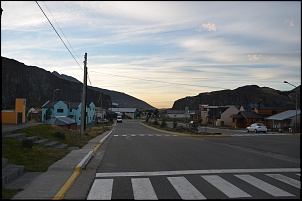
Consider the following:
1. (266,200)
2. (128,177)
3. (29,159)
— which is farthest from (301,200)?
(29,159)

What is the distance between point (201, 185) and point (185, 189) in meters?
0.66

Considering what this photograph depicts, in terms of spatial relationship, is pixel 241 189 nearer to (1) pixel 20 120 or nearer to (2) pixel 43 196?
(2) pixel 43 196

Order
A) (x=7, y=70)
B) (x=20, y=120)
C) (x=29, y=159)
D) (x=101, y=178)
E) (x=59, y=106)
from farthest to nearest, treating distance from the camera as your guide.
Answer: (x=7, y=70)
(x=59, y=106)
(x=20, y=120)
(x=29, y=159)
(x=101, y=178)

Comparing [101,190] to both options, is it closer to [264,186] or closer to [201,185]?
[201,185]

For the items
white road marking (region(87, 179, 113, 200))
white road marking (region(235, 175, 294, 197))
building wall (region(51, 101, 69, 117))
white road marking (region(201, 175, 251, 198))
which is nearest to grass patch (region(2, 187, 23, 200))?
white road marking (region(87, 179, 113, 200))

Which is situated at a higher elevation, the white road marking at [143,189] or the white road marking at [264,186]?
the white road marking at [264,186]

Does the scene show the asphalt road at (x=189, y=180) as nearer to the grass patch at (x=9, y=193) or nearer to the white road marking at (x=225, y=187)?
the white road marking at (x=225, y=187)

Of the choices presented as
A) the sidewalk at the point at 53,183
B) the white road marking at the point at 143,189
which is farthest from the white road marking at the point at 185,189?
the sidewalk at the point at 53,183

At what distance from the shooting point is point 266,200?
7203 mm

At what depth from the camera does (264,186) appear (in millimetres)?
8625

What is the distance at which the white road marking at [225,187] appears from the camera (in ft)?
25.4

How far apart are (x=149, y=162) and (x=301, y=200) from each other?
7039 millimetres

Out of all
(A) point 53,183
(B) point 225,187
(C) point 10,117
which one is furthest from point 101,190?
(C) point 10,117

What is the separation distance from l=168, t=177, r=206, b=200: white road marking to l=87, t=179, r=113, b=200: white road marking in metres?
1.63
